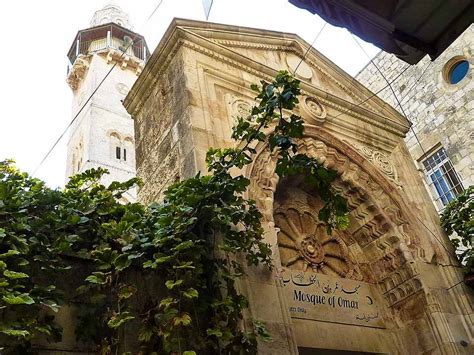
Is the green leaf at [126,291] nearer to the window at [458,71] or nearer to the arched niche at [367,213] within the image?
the arched niche at [367,213]

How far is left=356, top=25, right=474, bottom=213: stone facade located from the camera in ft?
42.3

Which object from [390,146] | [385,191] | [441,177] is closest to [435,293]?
[385,191]

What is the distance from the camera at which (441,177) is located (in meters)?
13.7

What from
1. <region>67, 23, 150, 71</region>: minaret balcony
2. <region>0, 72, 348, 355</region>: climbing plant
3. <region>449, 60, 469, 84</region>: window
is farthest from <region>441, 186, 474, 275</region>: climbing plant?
<region>67, 23, 150, 71</region>: minaret balcony

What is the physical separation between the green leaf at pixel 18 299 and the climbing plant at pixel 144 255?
9cm

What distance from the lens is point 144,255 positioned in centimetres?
430

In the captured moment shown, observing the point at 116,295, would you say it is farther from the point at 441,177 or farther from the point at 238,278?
the point at 441,177

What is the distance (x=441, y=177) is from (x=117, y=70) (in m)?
29.7

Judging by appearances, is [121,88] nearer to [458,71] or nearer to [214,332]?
[458,71]

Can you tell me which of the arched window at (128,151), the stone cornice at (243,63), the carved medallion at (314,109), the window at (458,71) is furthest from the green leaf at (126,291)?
the arched window at (128,151)

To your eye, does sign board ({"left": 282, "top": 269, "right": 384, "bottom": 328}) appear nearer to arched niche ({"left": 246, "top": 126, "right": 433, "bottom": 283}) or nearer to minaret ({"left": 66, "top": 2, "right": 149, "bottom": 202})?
arched niche ({"left": 246, "top": 126, "right": 433, "bottom": 283})

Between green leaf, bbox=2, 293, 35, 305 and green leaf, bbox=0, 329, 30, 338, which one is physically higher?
green leaf, bbox=2, 293, 35, 305

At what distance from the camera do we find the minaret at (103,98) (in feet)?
113

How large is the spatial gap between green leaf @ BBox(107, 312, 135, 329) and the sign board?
8.87 feet
